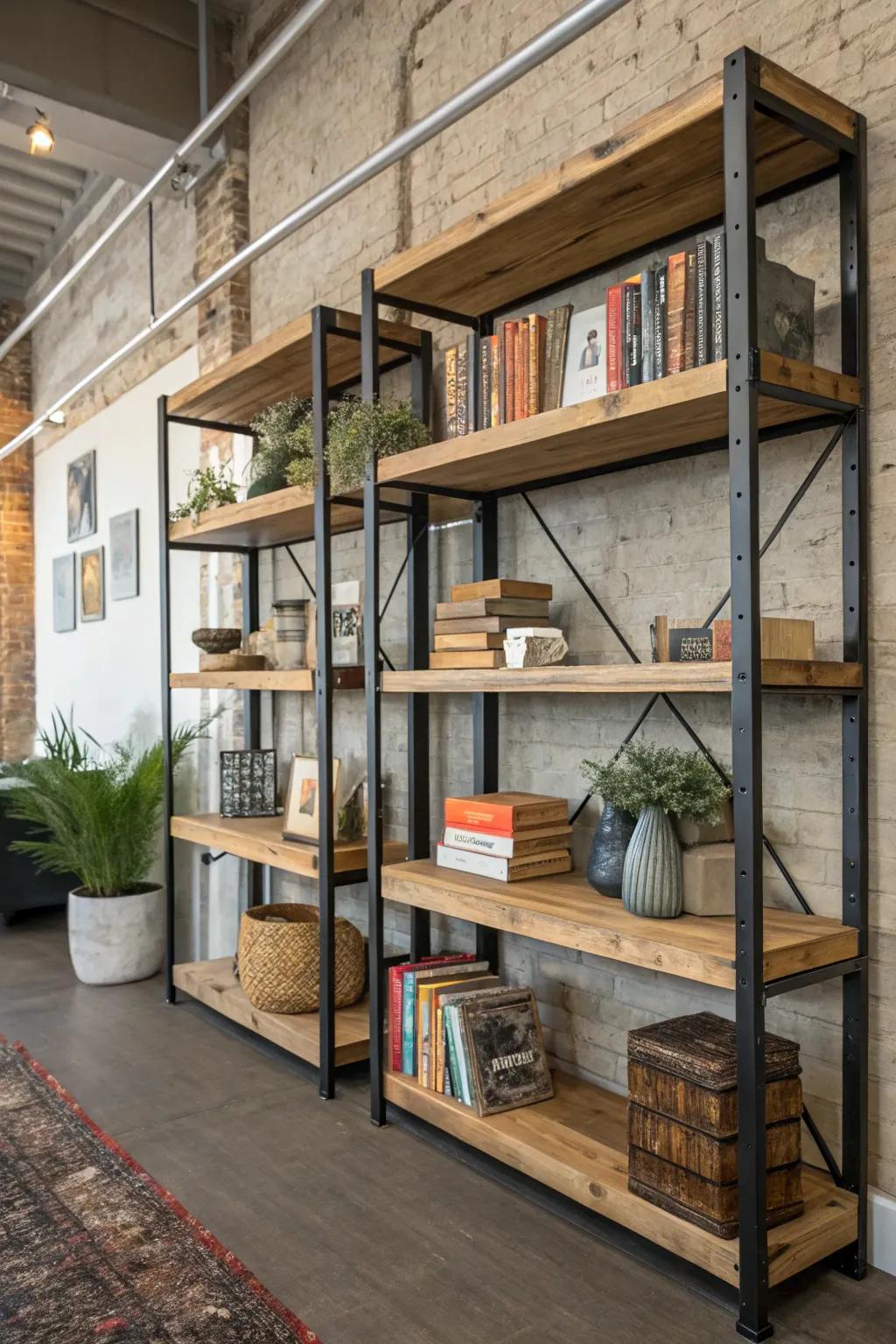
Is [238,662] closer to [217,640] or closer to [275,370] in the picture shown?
[217,640]

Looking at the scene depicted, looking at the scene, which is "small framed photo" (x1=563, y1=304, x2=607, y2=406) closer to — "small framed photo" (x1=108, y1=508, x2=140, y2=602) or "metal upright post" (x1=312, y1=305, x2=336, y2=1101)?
"metal upright post" (x1=312, y1=305, x2=336, y2=1101)

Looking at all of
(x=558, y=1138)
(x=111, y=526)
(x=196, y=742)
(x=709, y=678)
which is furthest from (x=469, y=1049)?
(x=111, y=526)

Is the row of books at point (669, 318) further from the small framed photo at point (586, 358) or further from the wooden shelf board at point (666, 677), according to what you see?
the wooden shelf board at point (666, 677)

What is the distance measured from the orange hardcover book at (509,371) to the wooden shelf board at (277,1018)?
6.13 ft

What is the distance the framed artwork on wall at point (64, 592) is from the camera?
6535 millimetres

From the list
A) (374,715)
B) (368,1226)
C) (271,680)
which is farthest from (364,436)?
(368,1226)

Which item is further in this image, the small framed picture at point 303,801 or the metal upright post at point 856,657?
the small framed picture at point 303,801

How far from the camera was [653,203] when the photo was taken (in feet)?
8.00

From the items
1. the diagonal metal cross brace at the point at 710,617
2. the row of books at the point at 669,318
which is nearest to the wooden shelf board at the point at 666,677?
the diagonal metal cross brace at the point at 710,617

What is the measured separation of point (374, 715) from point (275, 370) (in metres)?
1.40

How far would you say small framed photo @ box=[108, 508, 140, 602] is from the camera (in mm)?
5574

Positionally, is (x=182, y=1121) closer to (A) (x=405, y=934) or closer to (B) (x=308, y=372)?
(A) (x=405, y=934)

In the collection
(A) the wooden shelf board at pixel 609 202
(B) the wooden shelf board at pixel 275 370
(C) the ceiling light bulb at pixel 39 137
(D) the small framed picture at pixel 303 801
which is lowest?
(D) the small framed picture at pixel 303 801

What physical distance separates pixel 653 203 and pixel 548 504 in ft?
2.80
